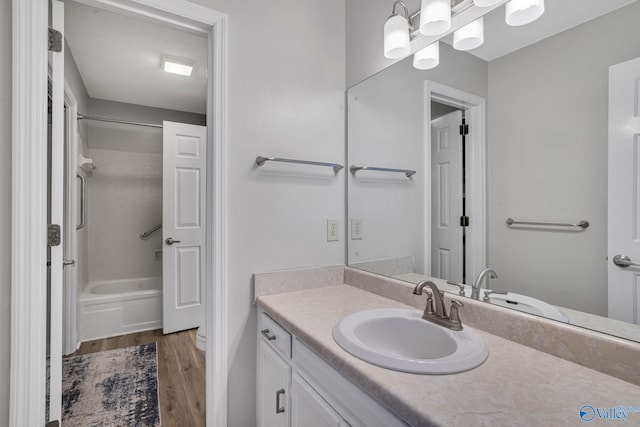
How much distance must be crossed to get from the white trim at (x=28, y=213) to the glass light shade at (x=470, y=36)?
1.49 metres

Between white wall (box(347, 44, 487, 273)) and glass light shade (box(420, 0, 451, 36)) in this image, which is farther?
white wall (box(347, 44, 487, 273))

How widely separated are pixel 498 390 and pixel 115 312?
125 inches

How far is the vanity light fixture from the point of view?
1.28 meters

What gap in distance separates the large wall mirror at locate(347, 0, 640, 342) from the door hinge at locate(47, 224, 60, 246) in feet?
4.59

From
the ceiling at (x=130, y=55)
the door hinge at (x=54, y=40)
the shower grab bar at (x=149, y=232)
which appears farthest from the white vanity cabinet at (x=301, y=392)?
the shower grab bar at (x=149, y=232)

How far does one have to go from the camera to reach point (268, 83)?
145 centimetres

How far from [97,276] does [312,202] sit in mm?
3005

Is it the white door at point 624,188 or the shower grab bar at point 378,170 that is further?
the shower grab bar at point 378,170

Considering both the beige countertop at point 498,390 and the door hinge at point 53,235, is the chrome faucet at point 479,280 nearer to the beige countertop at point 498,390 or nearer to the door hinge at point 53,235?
the beige countertop at point 498,390

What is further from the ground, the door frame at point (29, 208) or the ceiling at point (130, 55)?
the ceiling at point (130, 55)

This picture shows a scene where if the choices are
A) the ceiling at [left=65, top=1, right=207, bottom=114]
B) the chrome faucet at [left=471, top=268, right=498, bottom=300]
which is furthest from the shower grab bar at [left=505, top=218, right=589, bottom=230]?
the ceiling at [left=65, top=1, right=207, bottom=114]

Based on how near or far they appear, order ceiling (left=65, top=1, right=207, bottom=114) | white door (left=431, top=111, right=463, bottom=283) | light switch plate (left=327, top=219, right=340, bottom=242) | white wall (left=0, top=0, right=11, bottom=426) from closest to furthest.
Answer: white wall (left=0, top=0, right=11, bottom=426) → white door (left=431, top=111, right=463, bottom=283) → light switch plate (left=327, top=219, right=340, bottom=242) → ceiling (left=65, top=1, right=207, bottom=114)

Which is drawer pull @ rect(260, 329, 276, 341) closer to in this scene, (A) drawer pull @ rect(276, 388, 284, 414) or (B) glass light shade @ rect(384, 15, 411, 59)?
(A) drawer pull @ rect(276, 388, 284, 414)

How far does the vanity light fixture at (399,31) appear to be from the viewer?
1.28 meters
